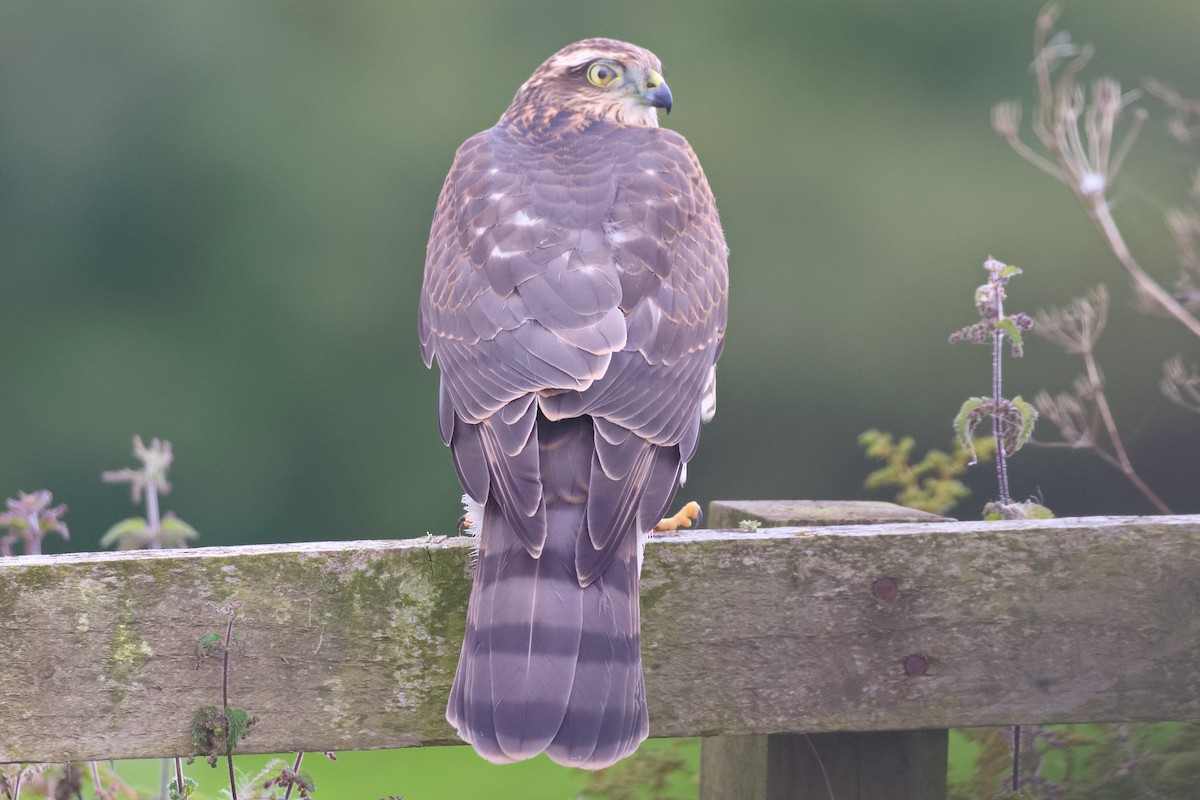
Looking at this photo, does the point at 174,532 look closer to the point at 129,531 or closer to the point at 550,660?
the point at 129,531

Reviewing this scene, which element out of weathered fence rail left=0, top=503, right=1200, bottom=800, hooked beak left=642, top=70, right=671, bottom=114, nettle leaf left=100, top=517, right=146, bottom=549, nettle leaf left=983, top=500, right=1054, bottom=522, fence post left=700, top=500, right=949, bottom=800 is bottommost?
fence post left=700, top=500, right=949, bottom=800

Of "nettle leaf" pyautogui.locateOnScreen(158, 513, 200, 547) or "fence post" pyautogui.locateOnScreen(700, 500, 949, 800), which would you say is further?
"nettle leaf" pyautogui.locateOnScreen(158, 513, 200, 547)

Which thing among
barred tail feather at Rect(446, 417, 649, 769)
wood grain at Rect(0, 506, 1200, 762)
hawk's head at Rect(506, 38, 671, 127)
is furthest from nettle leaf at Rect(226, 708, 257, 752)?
hawk's head at Rect(506, 38, 671, 127)

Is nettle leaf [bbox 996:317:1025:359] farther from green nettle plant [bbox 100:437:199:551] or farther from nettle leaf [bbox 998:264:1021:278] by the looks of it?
green nettle plant [bbox 100:437:199:551]

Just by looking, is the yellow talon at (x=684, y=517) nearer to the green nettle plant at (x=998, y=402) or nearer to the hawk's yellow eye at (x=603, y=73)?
the green nettle plant at (x=998, y=402)

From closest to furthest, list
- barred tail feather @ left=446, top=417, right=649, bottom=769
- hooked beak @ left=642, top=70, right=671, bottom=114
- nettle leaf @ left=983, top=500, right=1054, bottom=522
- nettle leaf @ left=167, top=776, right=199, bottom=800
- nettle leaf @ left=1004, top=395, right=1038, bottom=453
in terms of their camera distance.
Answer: barred tail feather @ left=446, top=417, right=649, bottom=769 → nettle leaf @ left=167, top=776, right=199, bottom=800 → nettle leaf @ left=983, top=500, right=1054, bottom=522 → nettle leaf @ left=1004, top=395, right=1038, bottom=453 → hooked beak @ left=642, top=70, right=671, bottom=114

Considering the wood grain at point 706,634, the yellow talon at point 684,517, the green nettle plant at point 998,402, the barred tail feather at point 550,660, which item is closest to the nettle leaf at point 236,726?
the wood grain at point 706,634

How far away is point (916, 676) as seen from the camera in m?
1.56

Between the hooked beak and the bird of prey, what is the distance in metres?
0.15

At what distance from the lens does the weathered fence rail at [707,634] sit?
1458mm

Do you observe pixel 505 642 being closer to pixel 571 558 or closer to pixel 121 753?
pixel 571 558

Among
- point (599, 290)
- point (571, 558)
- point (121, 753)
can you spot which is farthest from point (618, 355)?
point (121, 753)

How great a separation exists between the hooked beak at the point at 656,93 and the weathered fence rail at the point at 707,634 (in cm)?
134

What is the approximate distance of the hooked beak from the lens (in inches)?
108
